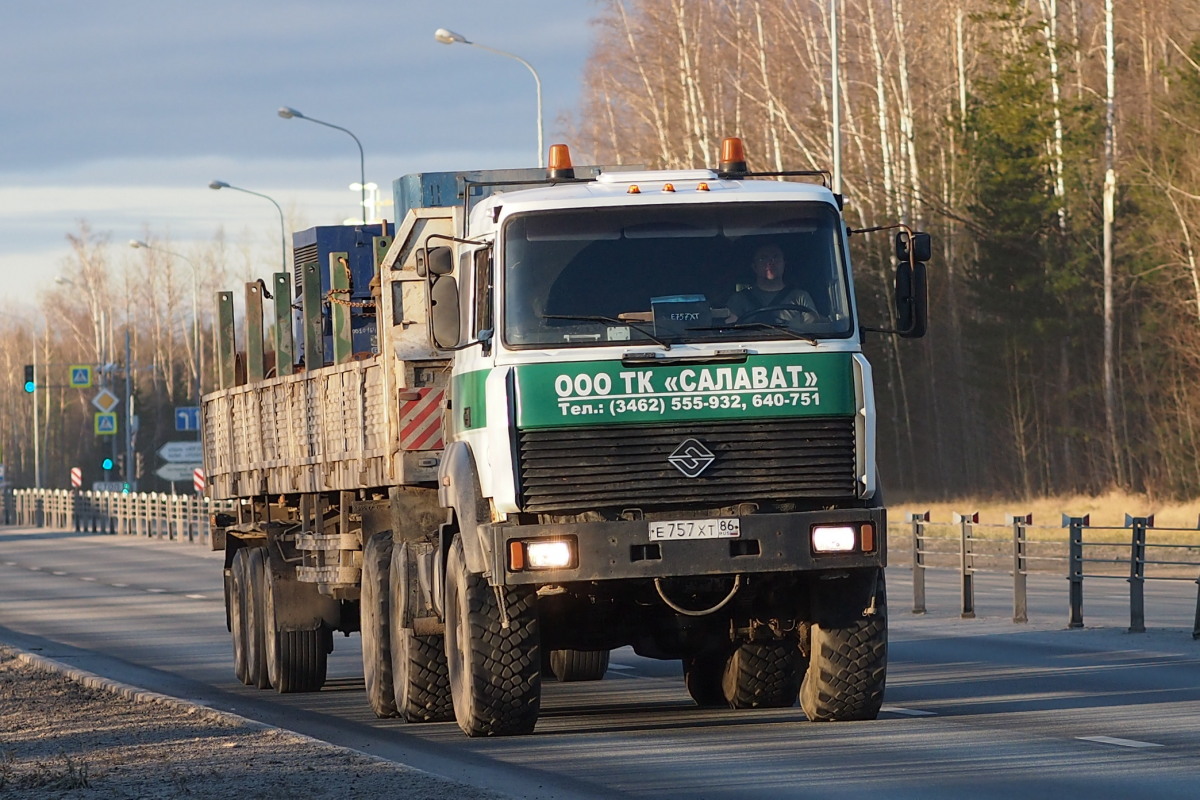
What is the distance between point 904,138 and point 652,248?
5045 centimetres

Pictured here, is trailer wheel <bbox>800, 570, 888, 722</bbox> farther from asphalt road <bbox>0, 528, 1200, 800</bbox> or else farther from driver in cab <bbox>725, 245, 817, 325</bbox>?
driver in cab <bbox>725, 245, 817, 325</bbox>

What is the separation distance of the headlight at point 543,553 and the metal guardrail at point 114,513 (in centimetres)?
4185

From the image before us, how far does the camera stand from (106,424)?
7556 cm

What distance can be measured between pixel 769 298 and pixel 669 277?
0.57 m

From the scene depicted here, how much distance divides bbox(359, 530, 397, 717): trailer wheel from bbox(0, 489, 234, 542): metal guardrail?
38.9m

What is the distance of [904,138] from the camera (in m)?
61.2

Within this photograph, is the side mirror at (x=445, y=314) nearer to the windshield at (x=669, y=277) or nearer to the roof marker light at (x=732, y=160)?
the windshield at (x=669, y=277)

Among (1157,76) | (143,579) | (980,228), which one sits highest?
(1157,76)

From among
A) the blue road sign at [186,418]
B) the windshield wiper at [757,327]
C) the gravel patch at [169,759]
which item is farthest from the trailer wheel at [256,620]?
the blue road sign at [186,418]

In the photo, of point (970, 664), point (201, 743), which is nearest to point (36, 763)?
point (201, 743)

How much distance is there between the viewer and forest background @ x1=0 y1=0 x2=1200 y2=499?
51.6m

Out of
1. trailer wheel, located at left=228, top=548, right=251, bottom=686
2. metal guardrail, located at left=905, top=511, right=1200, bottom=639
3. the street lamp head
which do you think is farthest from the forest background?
trailer wheel, located at left=228, top=548, right=251, bottom=686

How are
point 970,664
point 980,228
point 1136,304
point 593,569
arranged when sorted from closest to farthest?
point 593,569
point 970,664
point 1136,304
point 980,228

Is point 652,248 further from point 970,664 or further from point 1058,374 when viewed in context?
point 1058,374
